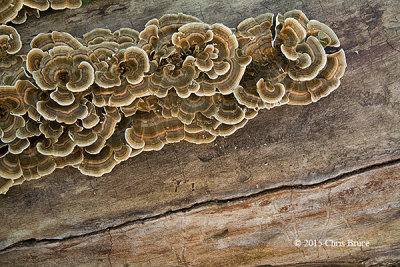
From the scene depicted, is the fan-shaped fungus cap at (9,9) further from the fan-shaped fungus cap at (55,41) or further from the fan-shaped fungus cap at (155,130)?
the fan-shaped fungus cap at (155,130)

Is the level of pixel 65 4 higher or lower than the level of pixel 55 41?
higher

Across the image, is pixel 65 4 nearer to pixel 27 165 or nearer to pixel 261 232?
pixel 27 165

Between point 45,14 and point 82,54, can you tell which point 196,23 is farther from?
point 45,14

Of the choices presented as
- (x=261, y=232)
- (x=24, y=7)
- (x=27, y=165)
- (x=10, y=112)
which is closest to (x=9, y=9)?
(x=24, y=7)

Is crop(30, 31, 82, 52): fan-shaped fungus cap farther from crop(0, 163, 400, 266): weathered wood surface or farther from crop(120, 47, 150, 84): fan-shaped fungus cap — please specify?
crop(0, 163, 400, 266): weathered wood surface

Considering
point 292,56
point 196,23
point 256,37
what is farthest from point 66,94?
point 292,56
